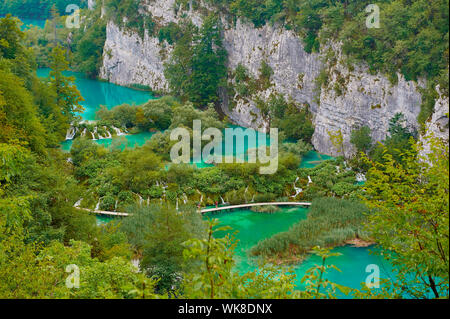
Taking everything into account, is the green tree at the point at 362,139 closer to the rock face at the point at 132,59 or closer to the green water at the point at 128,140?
the green water at the point at 128,140

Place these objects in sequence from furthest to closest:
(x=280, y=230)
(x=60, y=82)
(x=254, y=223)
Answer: (x=60, y=82) < (x=254, y=223) < (x=280, y=230)

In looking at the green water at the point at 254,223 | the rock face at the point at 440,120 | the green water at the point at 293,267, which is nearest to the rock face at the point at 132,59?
the green water at the point at 254,223

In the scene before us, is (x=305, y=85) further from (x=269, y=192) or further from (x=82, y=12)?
(x=82, y=12)

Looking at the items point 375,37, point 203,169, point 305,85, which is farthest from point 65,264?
point 305,85

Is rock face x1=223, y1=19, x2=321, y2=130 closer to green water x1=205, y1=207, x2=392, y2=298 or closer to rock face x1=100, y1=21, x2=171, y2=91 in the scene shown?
rock face x1=100, y1=21, x2=171, y2=91

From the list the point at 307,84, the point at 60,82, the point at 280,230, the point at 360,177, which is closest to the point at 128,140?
the point at 60,82

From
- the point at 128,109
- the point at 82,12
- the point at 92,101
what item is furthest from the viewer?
the point at 82,12

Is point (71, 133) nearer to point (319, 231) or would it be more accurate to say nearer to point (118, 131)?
point (118, 131)
